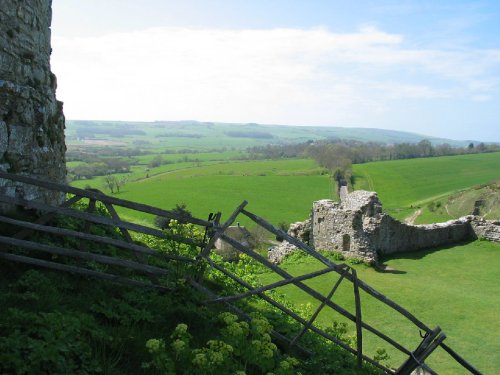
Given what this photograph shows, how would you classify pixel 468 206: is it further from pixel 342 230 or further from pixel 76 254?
pixel 76 254

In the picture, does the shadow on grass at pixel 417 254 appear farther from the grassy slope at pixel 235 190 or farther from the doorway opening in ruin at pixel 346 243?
the grassy slope at pixel 235 190

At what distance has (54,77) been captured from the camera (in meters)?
8.54

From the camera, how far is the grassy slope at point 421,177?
61.0m

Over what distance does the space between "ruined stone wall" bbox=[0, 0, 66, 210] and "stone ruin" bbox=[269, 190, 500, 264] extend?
12.9 metres

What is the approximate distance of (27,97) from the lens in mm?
6840

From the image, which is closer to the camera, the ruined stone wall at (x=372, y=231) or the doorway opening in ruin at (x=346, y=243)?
the ruined stone wall at (x=372, y=231)

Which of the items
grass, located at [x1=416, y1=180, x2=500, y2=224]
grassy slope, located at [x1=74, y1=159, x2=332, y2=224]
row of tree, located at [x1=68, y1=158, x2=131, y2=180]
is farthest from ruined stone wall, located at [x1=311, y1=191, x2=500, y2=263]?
row of tree, located at [x1=68, y1=158, x2=131, y2=180]

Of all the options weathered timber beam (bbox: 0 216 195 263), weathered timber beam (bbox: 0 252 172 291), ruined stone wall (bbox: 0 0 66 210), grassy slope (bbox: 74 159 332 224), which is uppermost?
ruined stone wall (bbox: 0 0 66 210)

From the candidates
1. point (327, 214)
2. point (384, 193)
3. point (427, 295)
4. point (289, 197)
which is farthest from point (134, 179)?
point (427, 295)

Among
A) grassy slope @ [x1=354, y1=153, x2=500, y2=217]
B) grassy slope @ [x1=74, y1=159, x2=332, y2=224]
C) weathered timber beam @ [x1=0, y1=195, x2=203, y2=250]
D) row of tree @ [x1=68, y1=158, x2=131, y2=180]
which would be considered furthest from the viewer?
row of tree @ [x1=68, y1=158, x2=131, y2=180]

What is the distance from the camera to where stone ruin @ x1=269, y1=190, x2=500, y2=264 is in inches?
741

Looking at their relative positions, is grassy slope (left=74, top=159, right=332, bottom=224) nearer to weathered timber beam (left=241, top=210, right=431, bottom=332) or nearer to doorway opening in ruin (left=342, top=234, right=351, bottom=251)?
doorway opening in ruin (left=342, top=234, right=351, bottom=251)

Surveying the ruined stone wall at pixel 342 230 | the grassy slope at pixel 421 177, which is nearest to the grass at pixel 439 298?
the ruined stone wall at pixel 342 230

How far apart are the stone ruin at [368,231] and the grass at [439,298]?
79 centimetres
